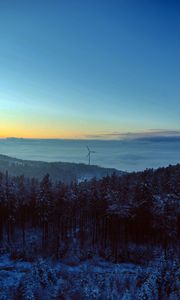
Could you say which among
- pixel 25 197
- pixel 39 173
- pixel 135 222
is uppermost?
pixel 25 197

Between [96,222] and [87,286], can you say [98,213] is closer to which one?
[96,222]

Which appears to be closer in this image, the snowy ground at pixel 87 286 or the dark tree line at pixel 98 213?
the snowy ground at pixel 87 286

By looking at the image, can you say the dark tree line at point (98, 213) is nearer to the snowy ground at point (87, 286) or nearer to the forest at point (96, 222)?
the forest at point (96, 222)

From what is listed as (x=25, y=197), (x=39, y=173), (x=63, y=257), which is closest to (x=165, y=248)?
(x=63, y=257)

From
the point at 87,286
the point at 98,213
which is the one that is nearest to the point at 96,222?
the point at 98,213

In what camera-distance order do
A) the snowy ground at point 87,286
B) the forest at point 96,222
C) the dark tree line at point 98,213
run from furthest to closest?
the dark tree line at point 98,213 → the forest at point 96,222 → the snowy ground at point 87,286

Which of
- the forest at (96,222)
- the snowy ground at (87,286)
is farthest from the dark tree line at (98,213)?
the snowy ground at (87,286)

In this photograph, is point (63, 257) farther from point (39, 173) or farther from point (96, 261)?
point (39, 173)

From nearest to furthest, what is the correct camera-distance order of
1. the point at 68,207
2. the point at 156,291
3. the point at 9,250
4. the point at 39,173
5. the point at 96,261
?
1. the point at 156,291
2. the point at 96,261
3. the point at 9,250
4. the point at 68,207
5. the point at 39,173
